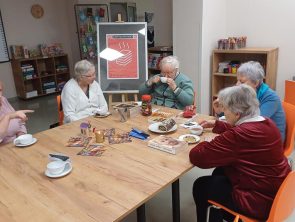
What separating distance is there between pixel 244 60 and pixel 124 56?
5.99 feet

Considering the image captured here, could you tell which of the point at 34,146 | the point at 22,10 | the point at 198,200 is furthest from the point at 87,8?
the point at 198,200

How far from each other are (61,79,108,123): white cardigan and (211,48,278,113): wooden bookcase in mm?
1927

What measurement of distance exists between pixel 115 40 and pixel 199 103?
1.53m

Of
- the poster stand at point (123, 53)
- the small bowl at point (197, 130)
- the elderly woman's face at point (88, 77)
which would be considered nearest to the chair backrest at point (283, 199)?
the small bowl at point (197, 130)

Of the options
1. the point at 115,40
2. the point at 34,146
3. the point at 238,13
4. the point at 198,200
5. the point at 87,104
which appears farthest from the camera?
the point at 238,13

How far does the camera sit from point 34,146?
182 cm

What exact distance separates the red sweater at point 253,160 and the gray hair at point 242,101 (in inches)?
3.0

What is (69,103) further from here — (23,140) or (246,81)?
(246,81)

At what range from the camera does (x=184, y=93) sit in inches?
103

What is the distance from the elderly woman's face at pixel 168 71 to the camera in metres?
2.65

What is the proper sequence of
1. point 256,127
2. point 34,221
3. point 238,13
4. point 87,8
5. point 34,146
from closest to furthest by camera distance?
point 34,221 → point 256,127 → point 34,146 → point 238,13 → point 87,8

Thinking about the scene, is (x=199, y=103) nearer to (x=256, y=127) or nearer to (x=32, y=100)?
(x=256, y=127)

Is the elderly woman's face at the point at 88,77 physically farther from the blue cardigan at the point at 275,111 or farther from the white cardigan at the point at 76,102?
the blue cardigan at the point at 275,111

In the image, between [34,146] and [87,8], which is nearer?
[34,146]
